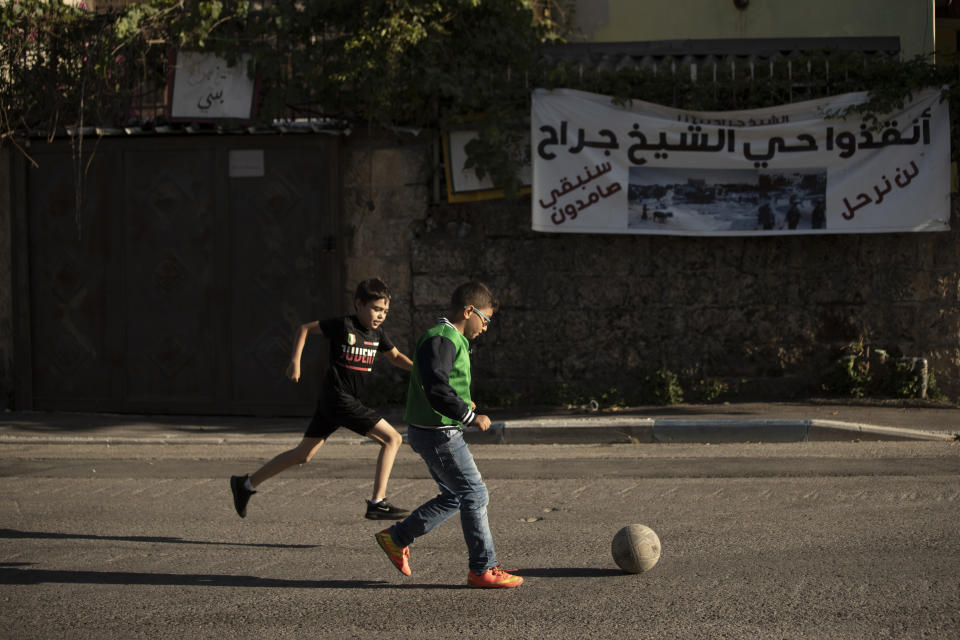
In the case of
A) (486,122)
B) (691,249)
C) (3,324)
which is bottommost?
(3,324)

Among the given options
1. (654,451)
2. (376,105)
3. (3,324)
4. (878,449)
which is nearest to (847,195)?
(878,449)

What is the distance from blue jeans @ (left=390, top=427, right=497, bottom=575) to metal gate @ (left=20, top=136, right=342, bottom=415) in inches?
235

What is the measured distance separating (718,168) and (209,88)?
17.8 ft

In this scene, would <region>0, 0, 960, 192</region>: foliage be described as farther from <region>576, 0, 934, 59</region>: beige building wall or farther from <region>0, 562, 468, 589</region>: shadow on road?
<region>0, 562, 468, 589</region>: shadow on road

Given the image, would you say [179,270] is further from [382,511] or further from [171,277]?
[382,511]

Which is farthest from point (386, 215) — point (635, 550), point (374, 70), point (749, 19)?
point (635, 550)

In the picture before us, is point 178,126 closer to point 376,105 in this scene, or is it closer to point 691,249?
point 376,105

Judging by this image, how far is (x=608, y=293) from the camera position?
34.9 ft

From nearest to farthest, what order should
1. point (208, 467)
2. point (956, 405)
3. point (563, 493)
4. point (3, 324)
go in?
point (563, 493), point (208, 467), point (956, 405), point (3, 324)

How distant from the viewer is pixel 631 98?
10391mm

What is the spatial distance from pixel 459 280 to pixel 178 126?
3389mm

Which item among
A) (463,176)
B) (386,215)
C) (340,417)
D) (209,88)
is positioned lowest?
(340,417)

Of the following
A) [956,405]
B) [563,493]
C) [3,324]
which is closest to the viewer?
[563,493]

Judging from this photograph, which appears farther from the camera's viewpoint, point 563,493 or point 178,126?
point 178,126
